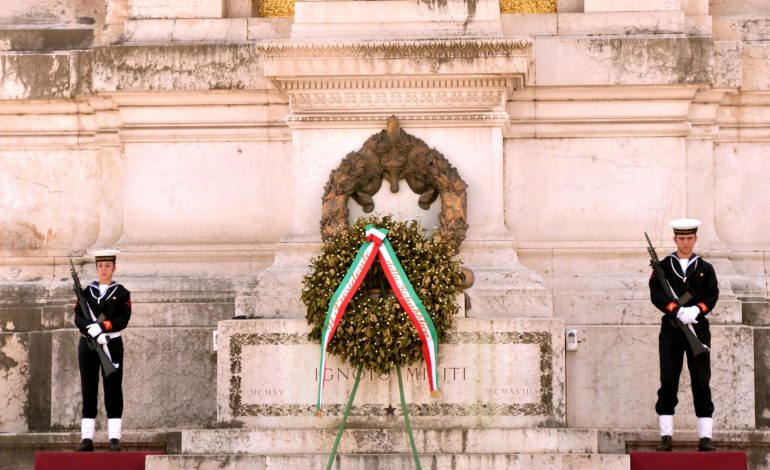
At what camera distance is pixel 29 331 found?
20250mm

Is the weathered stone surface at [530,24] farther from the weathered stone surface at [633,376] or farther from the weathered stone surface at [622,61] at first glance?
the weathered stone surface at [633,376]

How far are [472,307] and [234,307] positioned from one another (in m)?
2.68

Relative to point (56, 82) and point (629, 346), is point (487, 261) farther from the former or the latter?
point (56, 82)

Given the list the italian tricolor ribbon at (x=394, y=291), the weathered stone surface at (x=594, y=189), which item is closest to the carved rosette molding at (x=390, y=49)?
the weathered stone surface at (x=594, y=189)

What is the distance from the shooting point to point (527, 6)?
2073 cm

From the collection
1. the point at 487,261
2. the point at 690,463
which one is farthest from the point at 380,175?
the point at 690,463

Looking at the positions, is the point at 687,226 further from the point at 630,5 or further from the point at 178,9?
the point at 178,9

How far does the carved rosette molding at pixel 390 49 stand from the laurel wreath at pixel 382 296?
1.79 meters

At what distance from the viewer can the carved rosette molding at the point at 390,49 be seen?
62.6 feet

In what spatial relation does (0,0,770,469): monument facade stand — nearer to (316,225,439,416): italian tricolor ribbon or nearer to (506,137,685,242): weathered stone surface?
(506,137,685,242): weathered stone surface

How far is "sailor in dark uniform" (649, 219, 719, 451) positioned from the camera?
1756cm

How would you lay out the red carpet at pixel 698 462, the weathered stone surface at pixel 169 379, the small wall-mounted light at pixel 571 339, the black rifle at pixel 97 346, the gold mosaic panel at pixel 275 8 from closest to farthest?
the red carpet at pixel 698 462
the black rifle at pixel 97 346
the small wall-mounted light at pixel 571 339
the weathered stone surface at pixel 169 379
the gold mosaic panel at pixel 275 8

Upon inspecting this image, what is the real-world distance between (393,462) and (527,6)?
596cm

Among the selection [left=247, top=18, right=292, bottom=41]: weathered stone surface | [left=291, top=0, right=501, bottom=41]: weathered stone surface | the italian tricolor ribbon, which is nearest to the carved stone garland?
the italian tricolor ribbon
